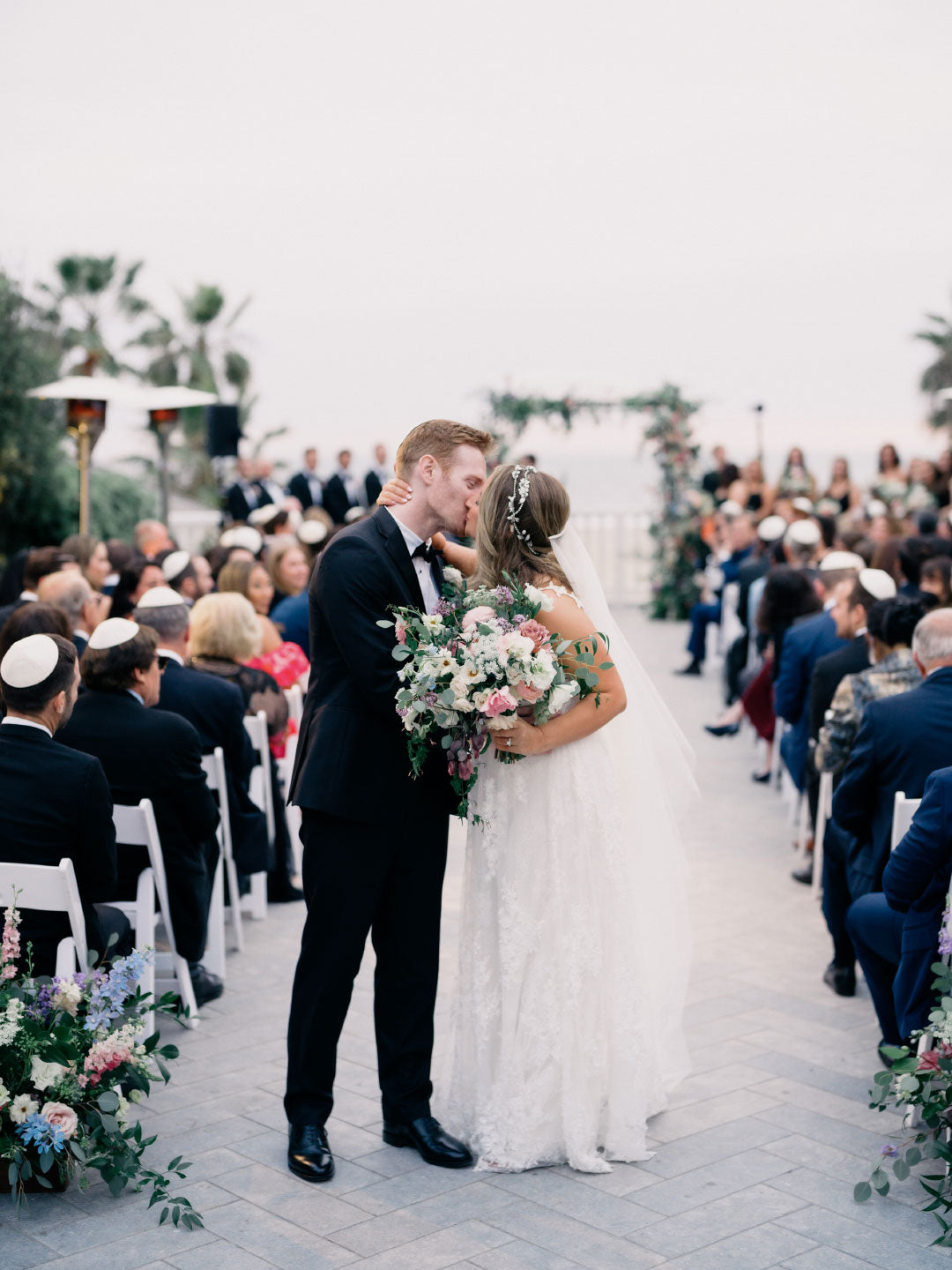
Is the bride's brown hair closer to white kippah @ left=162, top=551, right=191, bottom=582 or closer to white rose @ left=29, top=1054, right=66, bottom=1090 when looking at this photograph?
white rose @ left=29, top=1054, right=66, bottom=1090

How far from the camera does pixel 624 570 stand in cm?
2031

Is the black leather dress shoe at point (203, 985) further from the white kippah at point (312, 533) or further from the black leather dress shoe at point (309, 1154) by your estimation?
the white kippah at point (312, 533)

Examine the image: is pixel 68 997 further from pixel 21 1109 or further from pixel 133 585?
pixel 133 585

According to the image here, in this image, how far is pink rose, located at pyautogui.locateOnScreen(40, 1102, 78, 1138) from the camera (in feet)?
11.6

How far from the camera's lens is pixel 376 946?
13.1ft

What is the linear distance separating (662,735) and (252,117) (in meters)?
21.3

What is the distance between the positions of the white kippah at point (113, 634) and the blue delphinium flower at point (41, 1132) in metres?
1.78

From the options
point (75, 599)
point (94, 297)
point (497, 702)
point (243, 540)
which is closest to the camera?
point (497, 702)

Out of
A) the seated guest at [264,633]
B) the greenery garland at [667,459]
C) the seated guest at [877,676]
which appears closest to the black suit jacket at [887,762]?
the seated guest at [877,676]

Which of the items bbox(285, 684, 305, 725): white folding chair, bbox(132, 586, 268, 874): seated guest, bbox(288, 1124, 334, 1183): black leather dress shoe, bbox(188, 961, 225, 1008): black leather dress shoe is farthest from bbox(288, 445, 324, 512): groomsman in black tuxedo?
bbox(288, 1124, 334, 1183): black leather dress shoe

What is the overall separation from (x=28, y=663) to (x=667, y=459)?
14.7 m

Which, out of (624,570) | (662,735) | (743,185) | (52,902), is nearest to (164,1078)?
(52,902)

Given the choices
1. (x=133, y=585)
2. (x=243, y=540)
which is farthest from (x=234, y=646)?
(x=243, y=540)

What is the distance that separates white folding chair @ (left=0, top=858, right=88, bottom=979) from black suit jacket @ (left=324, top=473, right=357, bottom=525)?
16339mm
